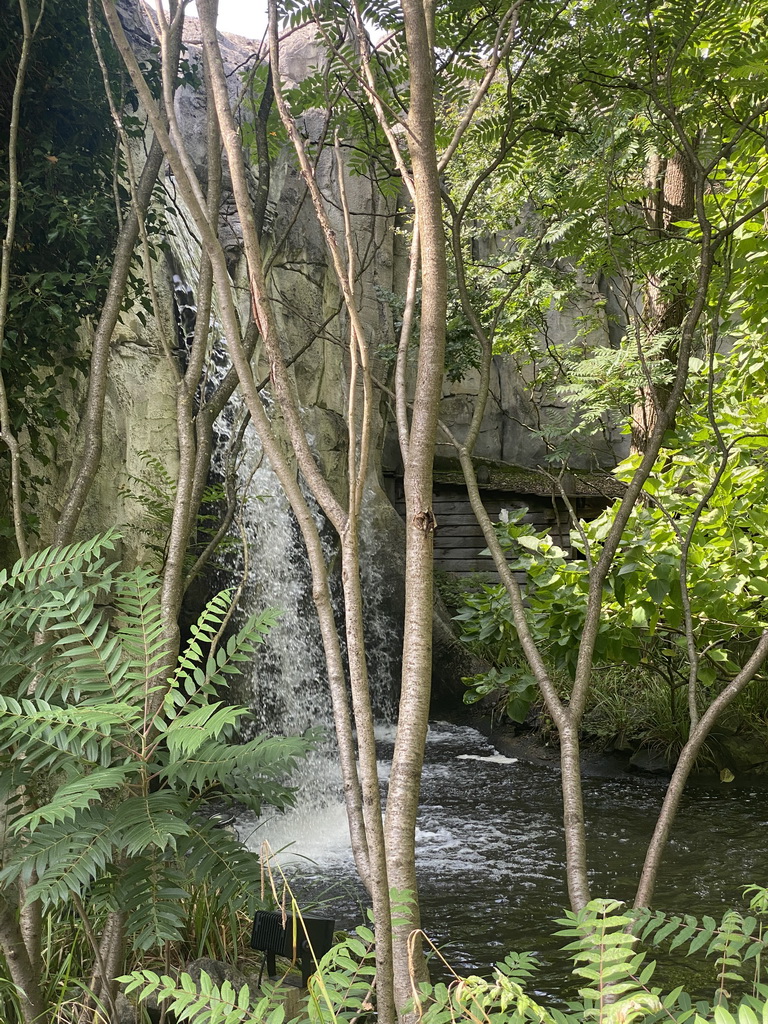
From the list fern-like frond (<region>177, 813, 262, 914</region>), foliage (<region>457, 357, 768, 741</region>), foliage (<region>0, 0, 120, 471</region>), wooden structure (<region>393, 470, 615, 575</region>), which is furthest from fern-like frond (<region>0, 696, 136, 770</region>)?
wooden structure (<region>393, 470, 615, 575</region>)

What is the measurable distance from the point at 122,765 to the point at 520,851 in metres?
3.56

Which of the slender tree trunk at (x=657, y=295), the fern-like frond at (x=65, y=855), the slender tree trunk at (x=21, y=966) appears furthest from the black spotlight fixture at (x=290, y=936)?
the slender tree trunk at (x=657, y=295)

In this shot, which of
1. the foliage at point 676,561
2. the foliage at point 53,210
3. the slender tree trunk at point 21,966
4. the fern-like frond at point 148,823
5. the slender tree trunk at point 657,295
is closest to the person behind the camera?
the fern-like frond at point 148,823

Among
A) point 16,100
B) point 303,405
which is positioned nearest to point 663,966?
point 16,100

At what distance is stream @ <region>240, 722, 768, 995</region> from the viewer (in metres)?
3.58

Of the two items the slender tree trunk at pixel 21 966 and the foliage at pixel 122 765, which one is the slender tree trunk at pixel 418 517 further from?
the slender tree trunk at pixel 21 966

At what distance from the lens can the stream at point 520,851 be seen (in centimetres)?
358

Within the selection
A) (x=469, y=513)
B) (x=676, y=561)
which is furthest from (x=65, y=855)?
(x=469, y=513)

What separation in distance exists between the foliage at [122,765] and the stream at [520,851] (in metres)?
1.22

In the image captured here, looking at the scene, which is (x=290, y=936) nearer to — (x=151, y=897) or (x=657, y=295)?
(x=151, y=897)

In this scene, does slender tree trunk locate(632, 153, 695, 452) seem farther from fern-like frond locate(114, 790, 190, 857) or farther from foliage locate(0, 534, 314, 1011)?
fern-like frond locate(114, 790, 190, 857)

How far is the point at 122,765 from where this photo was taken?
154 cm

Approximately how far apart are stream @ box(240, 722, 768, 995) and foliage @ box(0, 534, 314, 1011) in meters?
1.22

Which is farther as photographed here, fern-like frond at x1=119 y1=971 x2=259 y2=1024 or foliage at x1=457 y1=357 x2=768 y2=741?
foliage at x1=457 y1=357 x2=768 y2=741
